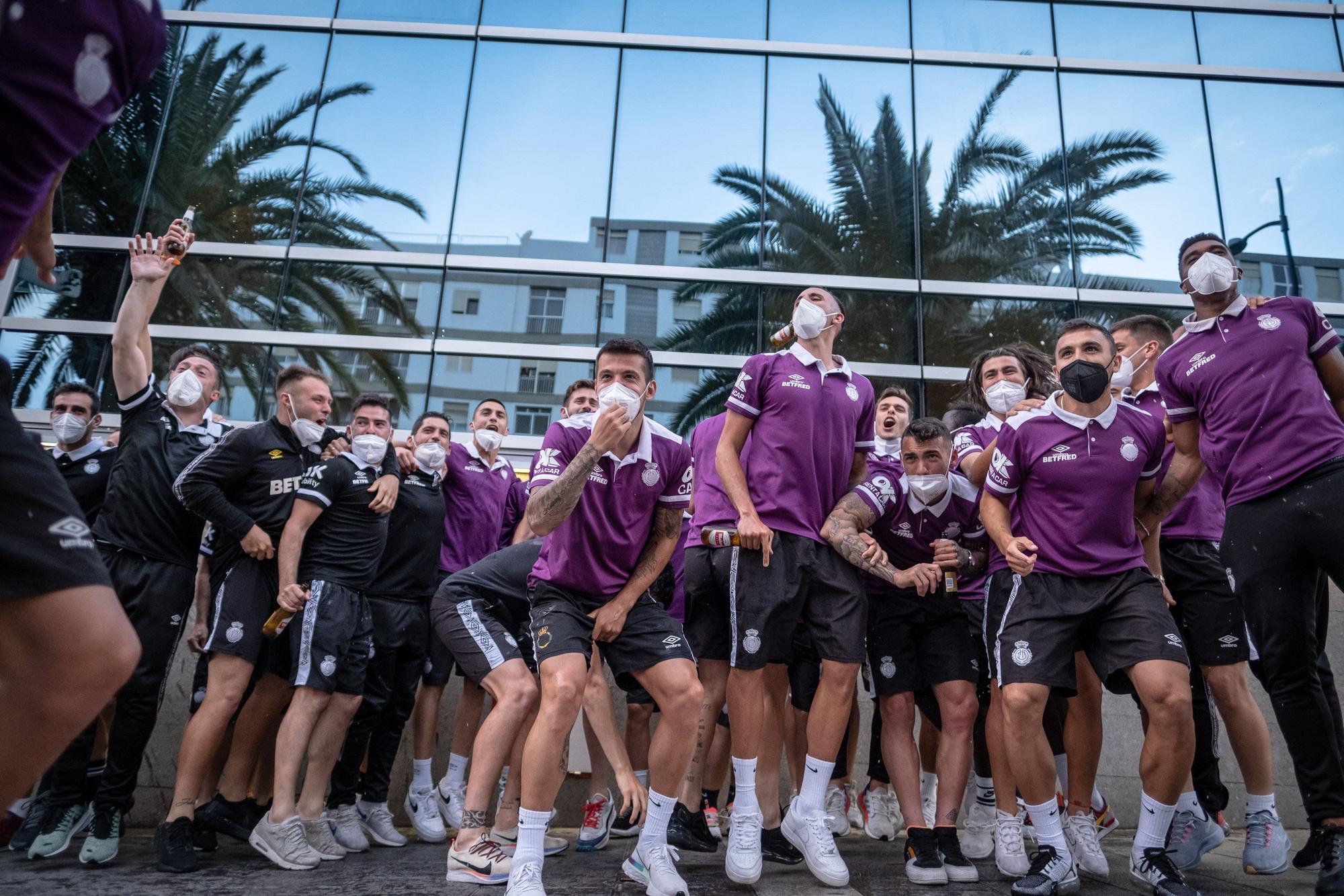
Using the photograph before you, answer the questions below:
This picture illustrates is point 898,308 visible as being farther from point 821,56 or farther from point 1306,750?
point 1306,750

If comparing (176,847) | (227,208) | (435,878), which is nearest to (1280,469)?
(435,878)

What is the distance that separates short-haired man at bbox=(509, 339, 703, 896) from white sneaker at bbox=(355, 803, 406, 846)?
1.95m

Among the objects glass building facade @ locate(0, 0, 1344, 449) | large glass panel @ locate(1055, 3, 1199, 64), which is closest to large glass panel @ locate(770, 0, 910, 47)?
glass building facade @ locate(0, 0, 1344, 449)

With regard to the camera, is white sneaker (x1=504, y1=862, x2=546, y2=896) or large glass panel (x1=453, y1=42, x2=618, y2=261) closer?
white sneaker (x1=504, y1=862, x2=546, y2=896)

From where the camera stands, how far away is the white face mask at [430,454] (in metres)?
5.41

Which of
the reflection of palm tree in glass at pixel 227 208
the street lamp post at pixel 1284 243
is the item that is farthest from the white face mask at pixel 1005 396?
the street lamp post at pixel 1284 243

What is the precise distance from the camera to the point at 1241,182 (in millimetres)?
10766

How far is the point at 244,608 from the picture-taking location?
14.6 ft

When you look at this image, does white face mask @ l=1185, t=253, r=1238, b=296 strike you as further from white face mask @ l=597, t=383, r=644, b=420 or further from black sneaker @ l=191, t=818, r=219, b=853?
black sneaker @ l=191, t=818, r=219, b=853

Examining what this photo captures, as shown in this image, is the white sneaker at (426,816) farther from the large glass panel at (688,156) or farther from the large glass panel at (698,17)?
the large glass panel at (698,17)

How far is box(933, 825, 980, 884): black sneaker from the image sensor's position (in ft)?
11.5

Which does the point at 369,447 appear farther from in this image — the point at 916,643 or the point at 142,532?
the point at 916,643

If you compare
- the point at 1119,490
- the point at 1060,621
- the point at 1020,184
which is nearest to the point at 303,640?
the point at 1060,621

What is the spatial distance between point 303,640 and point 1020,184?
33.0 ft
